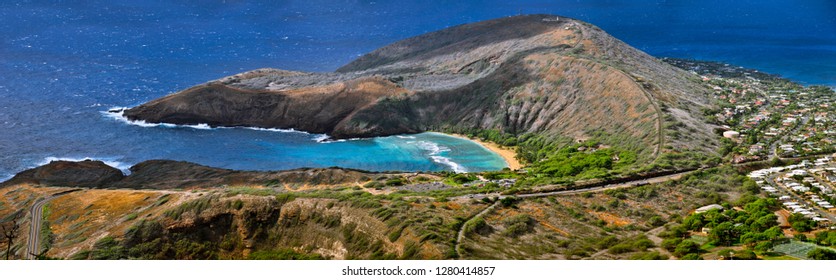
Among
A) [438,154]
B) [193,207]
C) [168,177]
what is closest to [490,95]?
[438,154]

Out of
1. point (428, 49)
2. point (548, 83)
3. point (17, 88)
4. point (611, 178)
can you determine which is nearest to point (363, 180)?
point (611, 178)

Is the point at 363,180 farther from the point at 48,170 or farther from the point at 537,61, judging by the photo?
the point at 537,61

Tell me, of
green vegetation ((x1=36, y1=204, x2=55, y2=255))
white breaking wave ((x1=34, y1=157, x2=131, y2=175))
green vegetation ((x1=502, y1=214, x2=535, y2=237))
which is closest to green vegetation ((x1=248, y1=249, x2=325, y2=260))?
green vegetation ((x1=502, y1=214, x2=535, y2=237))

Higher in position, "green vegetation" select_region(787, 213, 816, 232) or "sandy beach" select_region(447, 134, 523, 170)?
"sandy beach" select_region(447, 134, 523, 170)

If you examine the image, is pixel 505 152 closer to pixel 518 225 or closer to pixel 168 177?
pixel 168 177

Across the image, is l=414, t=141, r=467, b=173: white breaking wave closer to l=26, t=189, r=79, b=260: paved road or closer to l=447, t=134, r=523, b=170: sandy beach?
l=447, t=134, r=523, b=170: sandy beach
